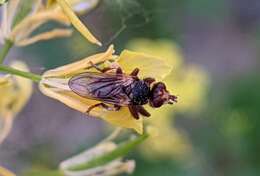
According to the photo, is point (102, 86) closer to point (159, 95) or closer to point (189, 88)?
point (159, 95)

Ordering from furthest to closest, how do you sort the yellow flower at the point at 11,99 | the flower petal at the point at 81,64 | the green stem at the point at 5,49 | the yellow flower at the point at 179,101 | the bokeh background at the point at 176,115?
the yellow flower at the point at 179,101, the bokeh background at the point at 176,115, the yellow flower at the point at 11,99, the green stem at the point at 5,49, the flower petal at the point at 81,64

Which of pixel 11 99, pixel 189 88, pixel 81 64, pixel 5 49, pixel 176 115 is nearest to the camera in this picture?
pixel 81 64

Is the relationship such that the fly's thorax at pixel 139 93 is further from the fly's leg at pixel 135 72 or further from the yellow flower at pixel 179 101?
the yellow flower at pixel 179 101

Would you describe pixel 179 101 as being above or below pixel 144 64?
above

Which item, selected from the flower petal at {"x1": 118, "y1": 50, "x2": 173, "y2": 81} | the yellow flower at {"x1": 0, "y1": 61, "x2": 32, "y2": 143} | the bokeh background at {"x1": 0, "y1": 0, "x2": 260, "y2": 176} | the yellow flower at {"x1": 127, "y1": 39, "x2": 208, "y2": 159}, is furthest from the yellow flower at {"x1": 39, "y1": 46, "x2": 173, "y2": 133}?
the yellow flower at {"x1": 127, "y1": 39, "x2": 208, "y2": 159}

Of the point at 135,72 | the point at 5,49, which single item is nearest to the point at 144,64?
the point at 135,72

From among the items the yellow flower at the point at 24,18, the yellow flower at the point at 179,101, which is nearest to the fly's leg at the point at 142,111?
the yellow flower at the point at 24,18
